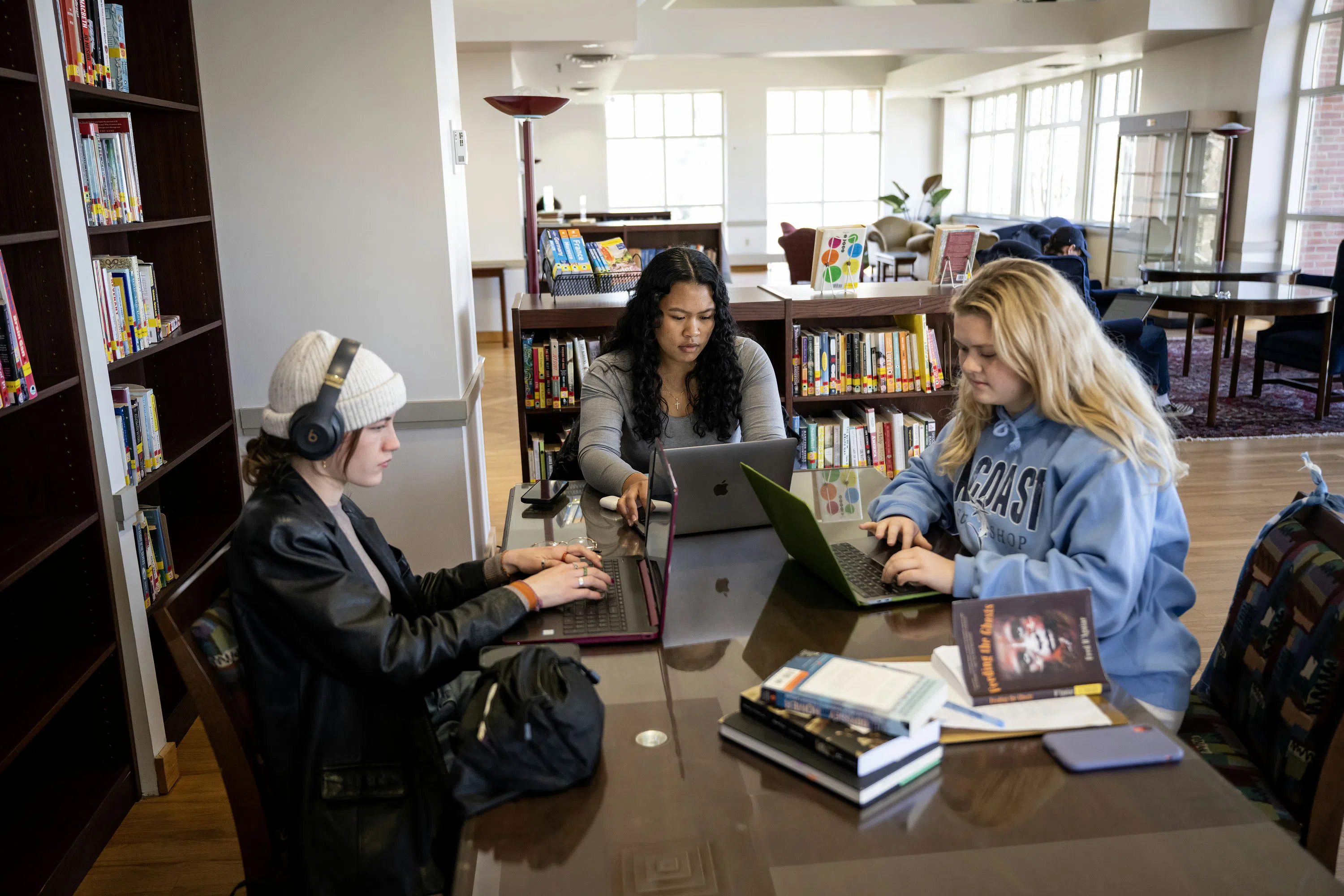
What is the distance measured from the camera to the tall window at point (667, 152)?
16172 mm

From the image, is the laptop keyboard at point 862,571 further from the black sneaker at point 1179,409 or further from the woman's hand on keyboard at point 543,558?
A: the black sneaker at point 1179,409

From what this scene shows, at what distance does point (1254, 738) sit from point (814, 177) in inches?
627

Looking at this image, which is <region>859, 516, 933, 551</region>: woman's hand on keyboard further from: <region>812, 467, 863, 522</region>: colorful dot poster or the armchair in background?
the armchair in background

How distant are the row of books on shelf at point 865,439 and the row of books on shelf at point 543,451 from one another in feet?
3.02

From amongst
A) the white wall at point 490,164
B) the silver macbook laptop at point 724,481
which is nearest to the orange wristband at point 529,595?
the silver macbook laptop at point 724,481

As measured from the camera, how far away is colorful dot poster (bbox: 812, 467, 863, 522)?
2342 millimetres

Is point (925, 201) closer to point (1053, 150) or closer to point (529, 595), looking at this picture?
point (1053, 150)

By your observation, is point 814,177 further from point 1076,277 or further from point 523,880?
point 523,880

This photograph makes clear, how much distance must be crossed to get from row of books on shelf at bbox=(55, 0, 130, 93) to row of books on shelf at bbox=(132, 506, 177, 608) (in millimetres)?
1139

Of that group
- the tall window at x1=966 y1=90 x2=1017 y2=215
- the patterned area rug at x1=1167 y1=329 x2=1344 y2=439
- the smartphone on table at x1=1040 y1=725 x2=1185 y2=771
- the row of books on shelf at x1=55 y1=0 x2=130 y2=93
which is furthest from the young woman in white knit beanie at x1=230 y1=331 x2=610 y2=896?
the tall window at x1=966 y1=90 x2=1017 y2=215

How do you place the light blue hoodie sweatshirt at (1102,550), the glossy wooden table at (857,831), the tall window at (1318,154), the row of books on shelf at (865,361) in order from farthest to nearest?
the tall window at (1318,154) < the row of books on shelf at (865,361) < the light blue hoodie sweatshirt at (1102,550) < the glossy wooden table at (857,831)

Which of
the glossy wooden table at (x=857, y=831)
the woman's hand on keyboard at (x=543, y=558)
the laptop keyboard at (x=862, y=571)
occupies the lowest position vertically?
the glossy wooden table at (x=857, y=831)

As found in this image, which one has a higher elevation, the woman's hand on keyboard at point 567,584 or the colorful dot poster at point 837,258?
the colorful dot poster at point 837,258

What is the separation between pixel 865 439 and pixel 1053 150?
11.0 metres
